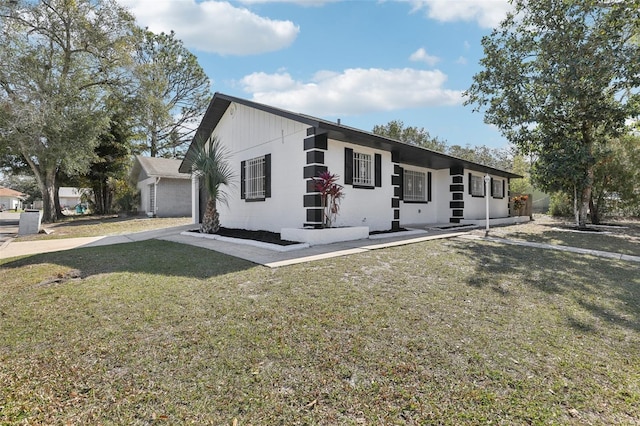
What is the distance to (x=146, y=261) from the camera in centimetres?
633

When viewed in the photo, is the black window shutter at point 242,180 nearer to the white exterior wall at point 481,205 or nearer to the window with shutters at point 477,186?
the white exterior wall at point 481,205

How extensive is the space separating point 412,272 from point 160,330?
3688 mm

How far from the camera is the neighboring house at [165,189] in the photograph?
19.5m

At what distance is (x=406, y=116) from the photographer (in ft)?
110

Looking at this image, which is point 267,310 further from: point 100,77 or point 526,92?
point 100,77

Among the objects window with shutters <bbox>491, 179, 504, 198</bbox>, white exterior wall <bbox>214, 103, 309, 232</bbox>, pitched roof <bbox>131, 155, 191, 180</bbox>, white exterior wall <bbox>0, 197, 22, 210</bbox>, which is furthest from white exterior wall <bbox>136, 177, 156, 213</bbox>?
white exterior wall <bbox>0, 197, 22, 210</bbox>

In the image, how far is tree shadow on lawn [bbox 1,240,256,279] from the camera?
547 centimetres

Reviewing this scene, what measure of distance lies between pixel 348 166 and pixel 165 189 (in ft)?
49.2

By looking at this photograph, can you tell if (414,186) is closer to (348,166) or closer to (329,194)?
(348,166)

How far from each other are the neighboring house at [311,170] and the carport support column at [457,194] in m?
0.04

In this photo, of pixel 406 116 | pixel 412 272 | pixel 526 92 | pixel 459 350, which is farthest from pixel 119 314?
pixel 406 116

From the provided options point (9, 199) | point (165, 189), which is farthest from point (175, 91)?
point (9, 199)

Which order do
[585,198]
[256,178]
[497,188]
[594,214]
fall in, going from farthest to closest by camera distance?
[497,188], [594,214], [585,198], [256,178]

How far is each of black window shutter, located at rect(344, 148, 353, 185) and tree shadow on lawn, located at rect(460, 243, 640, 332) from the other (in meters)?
3.59
